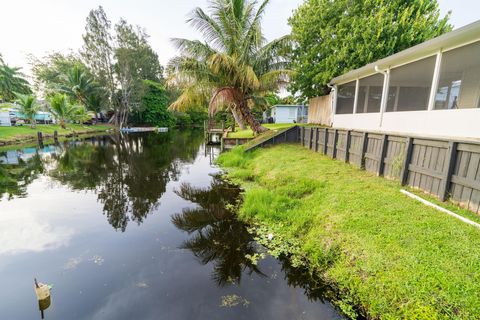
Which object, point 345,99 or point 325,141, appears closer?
point 325,141

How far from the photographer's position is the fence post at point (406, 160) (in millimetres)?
4741

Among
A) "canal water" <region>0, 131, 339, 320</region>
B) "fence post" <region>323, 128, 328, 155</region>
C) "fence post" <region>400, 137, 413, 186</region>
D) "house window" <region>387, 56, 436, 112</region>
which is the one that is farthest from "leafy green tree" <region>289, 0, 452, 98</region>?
"canal water" <region>0, 131, 339, 320</region>

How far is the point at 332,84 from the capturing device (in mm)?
11883

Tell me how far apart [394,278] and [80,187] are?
8993 millimetres

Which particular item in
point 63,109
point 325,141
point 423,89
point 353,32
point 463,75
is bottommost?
point 325,141

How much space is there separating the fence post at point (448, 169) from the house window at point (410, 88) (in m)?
5.49

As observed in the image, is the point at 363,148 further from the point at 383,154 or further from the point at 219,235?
the point at 219,235

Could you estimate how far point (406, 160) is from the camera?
190 inches

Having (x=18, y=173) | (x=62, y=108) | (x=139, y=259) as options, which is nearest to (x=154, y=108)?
(x=62, y=108)

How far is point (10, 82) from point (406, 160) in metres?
39.1

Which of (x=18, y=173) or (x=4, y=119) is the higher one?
(x=4, y=119)

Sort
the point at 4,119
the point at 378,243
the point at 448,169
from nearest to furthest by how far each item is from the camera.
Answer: the point at 378,243 → the point at 448,169 → the point at 4,119

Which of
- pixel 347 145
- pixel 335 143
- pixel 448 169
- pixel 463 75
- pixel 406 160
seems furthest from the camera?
pixel 463 75

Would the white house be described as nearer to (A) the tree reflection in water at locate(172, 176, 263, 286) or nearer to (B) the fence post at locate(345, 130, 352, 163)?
(B) the fence post at locate(345, 130, 352, 163)
